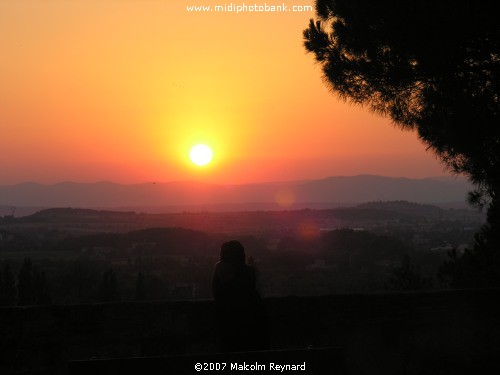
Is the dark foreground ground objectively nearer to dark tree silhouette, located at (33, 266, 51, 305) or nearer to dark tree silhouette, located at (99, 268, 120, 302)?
dark tree silhouette, located at (33, 266, 51, 305)

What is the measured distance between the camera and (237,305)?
4.68 meters

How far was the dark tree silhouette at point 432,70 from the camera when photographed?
21.4ft

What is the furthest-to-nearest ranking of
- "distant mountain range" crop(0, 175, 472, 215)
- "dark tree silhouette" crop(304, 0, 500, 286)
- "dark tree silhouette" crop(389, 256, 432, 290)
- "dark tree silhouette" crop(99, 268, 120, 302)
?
"distant mountain range" crop(0, 175, 472, 215)
"dark tree silhouette" crop(99, 268, 120, 302)
"dark tree silhouette" crop(389, 256, 432, 290)
"dark tree silhouette" crop(304, 0, 500, 286)

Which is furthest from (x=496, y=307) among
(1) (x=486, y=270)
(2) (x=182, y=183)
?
(2) (x=182, y=183)

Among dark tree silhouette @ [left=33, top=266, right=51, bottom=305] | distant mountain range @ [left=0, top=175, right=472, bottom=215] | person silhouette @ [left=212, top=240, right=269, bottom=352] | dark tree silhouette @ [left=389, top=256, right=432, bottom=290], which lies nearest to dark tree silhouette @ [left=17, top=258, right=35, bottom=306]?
dark tree silhouette @ [left=33, top=266, right=51, bottom=305]

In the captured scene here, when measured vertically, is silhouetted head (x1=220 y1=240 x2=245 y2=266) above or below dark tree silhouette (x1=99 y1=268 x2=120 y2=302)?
below

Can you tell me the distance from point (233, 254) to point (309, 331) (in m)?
1.80

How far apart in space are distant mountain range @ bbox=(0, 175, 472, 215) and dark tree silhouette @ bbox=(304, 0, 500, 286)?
7649cm

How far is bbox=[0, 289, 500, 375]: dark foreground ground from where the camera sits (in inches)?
225

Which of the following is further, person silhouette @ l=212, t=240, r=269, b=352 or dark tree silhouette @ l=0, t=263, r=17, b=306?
dark tree silhouette @ l=0, t=263, r=17, b=306

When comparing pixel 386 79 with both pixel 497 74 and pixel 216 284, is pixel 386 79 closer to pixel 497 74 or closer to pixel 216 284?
pixel 497 74

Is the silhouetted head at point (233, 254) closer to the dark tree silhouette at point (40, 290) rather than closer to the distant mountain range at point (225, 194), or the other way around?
the dark tree silhouette at point (40, 290)

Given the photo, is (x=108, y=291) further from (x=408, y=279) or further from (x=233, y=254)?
(x=233, y=254)

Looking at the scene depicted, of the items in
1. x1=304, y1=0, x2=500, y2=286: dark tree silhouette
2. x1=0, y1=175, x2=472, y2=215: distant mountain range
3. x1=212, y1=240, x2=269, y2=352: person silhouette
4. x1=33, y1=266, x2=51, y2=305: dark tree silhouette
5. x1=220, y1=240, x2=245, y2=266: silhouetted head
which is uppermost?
x1=0, y1=175, x2=472, y2=215: distant mountain range
